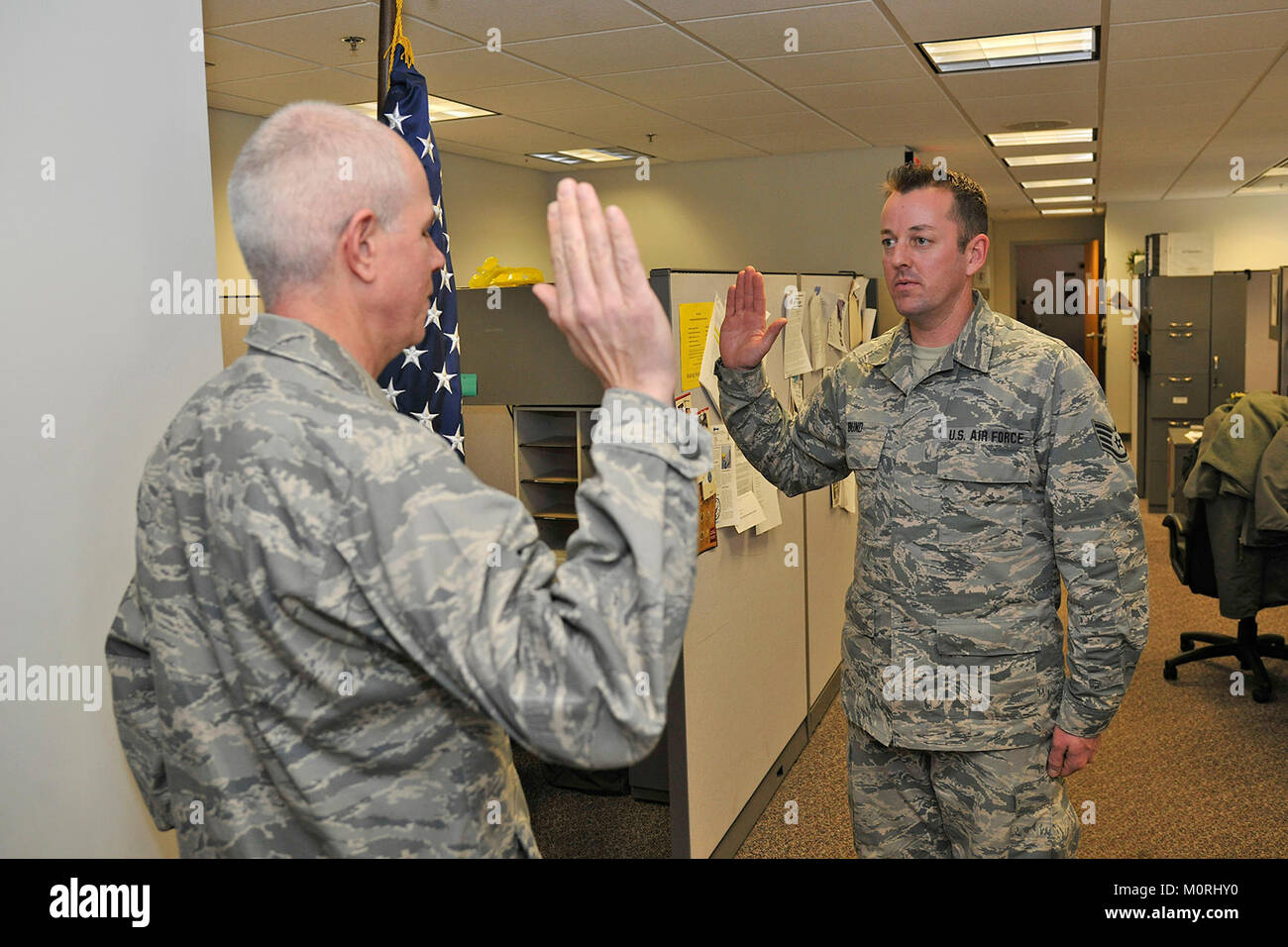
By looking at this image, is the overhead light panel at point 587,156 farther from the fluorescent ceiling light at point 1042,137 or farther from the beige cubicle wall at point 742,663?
the beige cubicle wall at point 742,663

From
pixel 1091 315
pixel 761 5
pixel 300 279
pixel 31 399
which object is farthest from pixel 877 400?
pixel 1091 315

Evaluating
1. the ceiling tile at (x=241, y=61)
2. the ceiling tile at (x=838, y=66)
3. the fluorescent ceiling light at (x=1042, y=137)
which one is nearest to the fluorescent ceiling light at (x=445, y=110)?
the ceiling tile at (x=241, y=61)

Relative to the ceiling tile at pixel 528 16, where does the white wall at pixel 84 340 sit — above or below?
below

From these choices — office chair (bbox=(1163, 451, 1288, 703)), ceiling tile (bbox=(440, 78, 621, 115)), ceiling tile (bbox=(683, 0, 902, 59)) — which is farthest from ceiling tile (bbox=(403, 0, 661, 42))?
office chair (bbox=(1163, 451, 1288, 703))

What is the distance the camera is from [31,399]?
1560 millimetres

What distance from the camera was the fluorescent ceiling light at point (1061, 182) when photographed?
8.99 metres

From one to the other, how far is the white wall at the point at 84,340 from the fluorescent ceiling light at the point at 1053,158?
6901mm

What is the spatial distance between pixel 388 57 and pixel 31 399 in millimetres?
1194

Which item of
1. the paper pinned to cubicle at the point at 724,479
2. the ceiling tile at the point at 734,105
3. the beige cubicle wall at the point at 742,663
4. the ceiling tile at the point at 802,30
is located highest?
the ceiling tile at the point at 734,105

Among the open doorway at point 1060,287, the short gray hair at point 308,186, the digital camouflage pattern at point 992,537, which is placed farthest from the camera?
the open doorway at point 1060,287

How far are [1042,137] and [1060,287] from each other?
1070 centimetres

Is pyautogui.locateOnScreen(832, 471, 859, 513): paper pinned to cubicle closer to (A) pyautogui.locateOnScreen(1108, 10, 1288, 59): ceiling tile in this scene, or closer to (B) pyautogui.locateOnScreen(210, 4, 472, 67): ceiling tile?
(A) pyautogui.locateOnScreen(1108, 10, 1288, 59): ceiling tile

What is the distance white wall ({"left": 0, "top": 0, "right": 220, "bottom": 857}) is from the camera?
1.55 meters
